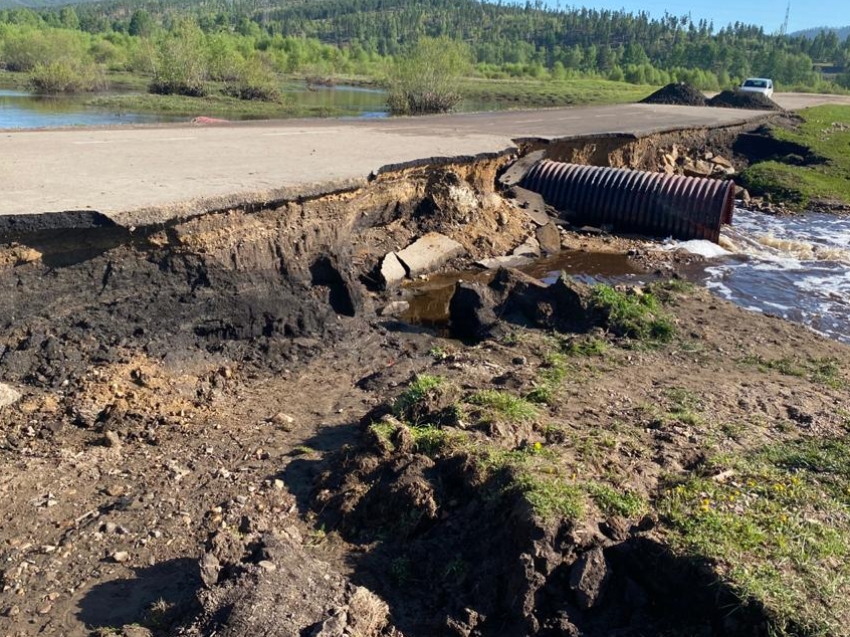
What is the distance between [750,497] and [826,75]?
118501 mm

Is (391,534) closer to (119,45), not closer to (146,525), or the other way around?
(146,525)

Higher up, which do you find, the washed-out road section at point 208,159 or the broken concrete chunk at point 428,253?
the washed-out road section at point 208,159

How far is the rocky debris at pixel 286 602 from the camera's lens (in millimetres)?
3293

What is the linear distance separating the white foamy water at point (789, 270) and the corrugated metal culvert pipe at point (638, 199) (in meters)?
0.59

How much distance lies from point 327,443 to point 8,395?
2476 millimetres

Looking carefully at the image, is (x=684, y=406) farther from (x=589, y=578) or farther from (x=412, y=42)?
(x=412, y=42)

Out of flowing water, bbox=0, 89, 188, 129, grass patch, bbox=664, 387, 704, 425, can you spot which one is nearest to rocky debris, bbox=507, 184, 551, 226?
grass patch, bbox=664, 387, 704, 425

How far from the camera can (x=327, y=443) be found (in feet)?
18.5

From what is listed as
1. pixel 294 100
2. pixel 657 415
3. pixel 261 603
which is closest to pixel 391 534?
pixel 261 603

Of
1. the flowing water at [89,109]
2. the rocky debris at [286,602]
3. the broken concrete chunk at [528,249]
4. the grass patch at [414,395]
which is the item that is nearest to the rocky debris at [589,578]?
the rocky debris at [286,602]

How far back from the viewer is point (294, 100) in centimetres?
4372

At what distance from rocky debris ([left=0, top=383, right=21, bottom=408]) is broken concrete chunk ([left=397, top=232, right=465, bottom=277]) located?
5.99m

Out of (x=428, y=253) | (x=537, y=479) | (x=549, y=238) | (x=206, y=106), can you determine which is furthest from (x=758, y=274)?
(x=206, y=106)

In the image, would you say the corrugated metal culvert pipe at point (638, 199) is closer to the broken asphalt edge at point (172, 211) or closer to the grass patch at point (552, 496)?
the broken asphalt edge at point (172, 211)
